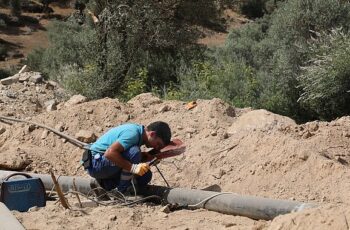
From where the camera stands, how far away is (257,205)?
548 cm

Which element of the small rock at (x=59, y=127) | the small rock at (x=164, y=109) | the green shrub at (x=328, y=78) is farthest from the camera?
the green shrub at (x=328, y=78)

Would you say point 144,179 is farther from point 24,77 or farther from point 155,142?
point 24,77

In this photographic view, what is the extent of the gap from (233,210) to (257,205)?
10.3 inches

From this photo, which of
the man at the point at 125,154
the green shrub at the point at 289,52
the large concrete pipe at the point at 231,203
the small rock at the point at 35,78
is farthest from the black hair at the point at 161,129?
the green shrub at the point at 289,52

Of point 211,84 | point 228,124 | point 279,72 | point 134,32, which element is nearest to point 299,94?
point 279,72

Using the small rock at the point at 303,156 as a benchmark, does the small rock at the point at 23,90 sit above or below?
below

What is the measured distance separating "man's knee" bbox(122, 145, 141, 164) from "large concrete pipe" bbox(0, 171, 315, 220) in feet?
A: 1.49

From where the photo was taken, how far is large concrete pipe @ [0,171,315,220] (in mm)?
5340

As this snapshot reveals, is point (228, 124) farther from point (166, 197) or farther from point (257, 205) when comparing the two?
point (257, 205)

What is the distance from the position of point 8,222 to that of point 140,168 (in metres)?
1.45

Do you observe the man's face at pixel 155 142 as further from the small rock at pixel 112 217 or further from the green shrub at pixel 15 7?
the green shrub at pixel 15 7

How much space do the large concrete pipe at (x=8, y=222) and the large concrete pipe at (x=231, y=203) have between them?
1.65 m

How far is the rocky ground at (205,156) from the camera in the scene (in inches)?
207

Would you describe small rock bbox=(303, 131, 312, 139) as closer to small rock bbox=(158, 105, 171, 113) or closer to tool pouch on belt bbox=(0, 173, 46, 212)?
small rock bbox=(158, 105, 171, 113)
